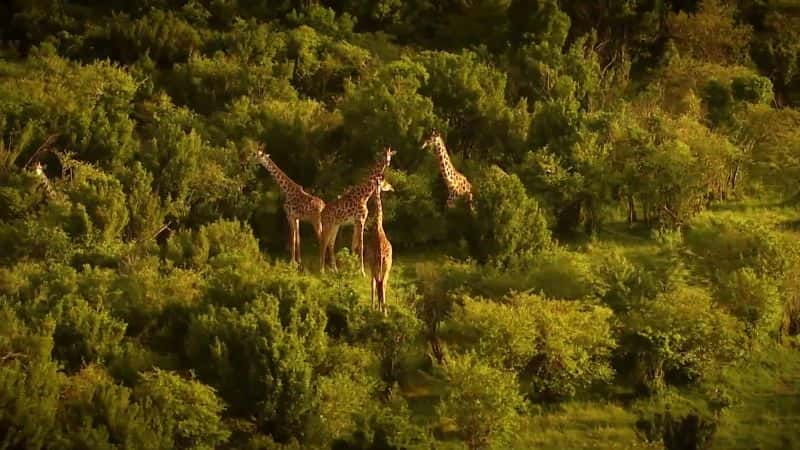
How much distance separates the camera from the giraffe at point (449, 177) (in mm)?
35562

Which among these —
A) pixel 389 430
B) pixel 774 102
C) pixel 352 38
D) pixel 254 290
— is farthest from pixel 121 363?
pixel 774 102

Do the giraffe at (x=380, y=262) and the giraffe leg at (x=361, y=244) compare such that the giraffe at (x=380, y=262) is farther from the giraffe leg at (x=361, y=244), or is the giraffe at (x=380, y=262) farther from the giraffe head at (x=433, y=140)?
the giraffe head at (x=433, y=140)

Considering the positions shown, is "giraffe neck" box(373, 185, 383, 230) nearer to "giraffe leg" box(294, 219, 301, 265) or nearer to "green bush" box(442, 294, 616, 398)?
"giraffe leg" box(294, 219, 301, 265)

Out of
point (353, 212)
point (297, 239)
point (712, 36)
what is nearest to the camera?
point (353, 212)

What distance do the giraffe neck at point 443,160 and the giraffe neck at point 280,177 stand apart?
4.14m

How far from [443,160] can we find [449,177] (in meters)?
0.49

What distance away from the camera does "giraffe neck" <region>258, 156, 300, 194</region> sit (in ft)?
112

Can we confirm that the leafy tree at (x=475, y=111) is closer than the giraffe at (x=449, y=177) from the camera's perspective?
No

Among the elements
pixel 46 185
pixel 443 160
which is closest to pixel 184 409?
pixel 46 185

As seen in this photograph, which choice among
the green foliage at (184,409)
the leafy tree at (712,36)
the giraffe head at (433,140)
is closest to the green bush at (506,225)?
the giraffe head at (433,140)

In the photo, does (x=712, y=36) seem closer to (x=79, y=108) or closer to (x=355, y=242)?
(x=355, y=242)

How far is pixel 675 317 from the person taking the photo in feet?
96.8

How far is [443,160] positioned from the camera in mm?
35812

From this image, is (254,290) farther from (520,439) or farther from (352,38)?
(352,38)
